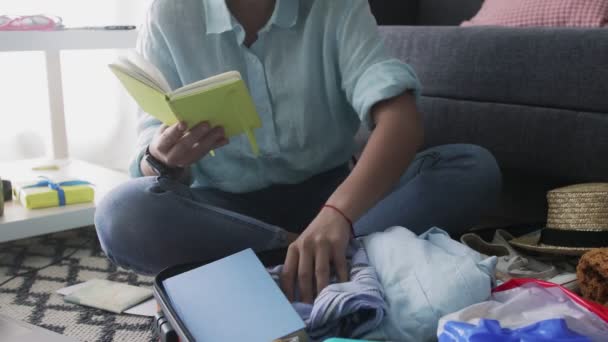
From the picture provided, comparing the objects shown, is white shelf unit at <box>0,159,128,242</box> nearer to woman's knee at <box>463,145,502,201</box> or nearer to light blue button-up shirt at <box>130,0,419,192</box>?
light blue button-up shirt at <box>130,0,419,192</box>

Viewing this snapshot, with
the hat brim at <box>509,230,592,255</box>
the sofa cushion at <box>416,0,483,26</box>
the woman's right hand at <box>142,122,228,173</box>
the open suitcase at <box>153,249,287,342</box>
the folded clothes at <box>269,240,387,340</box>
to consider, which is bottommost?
the hat brim at <box>509,230,592,255</box>

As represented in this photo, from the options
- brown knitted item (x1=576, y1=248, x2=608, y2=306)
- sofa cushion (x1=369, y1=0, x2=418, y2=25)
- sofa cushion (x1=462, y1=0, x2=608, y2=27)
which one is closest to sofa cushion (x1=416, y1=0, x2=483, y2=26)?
sofa cushion (x1=369, y1=0, x2=418, y2=25)

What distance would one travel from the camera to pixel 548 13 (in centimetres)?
141

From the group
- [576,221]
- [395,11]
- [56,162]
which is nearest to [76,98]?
[56,162]

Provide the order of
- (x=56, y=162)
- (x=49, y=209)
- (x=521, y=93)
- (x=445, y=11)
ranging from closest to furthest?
(x=521, y=93) → (x=49, y=209) → (x=56, y=162) → (x=445, y=11)

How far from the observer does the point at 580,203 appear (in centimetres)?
93

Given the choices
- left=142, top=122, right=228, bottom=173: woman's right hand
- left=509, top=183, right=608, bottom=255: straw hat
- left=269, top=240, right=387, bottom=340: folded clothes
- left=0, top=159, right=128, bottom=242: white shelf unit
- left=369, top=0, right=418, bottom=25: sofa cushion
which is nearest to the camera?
left=269, top=240, right=387, bottom=340: folded clothes

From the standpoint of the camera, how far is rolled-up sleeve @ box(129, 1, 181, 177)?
3.20ft

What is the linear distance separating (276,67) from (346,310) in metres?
0.43

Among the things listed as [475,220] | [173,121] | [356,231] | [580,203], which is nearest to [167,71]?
[173,121]

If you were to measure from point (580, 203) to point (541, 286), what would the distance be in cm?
25

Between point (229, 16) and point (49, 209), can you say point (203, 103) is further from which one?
point (49, 209)

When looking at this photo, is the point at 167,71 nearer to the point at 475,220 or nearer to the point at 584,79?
the point at 475,220

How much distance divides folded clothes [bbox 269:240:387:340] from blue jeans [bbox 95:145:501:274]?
8.9 inches
